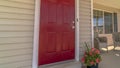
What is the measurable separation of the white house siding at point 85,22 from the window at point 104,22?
3.26 meters

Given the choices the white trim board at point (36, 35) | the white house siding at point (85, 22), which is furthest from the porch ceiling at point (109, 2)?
the white trim board at point (36, 35)

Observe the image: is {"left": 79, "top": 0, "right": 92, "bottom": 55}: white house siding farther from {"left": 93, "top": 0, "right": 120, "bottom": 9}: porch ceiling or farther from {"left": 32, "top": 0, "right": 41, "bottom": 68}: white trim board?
{"left": 93, "top": 0, "right": 120, "bottom": 9}: porch ceiling

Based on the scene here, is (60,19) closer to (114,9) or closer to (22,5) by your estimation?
(22,5)

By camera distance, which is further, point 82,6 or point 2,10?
point 82,6

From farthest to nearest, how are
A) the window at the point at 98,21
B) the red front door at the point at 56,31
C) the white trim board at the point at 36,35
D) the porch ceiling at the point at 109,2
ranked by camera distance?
the window at the point at 98,21
the porch ceiling at the point at 109,2
the red front door at the point at 56,31
the white trim board at the point at 36,35

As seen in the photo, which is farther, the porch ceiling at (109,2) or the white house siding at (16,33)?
the porch ceiling at (109,2)

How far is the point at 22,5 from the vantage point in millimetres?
2639

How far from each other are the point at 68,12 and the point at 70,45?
2.71 feet

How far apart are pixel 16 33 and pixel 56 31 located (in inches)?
37.1

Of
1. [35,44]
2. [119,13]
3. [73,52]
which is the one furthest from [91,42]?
[119,13]

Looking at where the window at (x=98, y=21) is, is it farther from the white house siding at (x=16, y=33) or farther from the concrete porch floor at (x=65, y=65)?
the white house siding at (x=16, y=33)

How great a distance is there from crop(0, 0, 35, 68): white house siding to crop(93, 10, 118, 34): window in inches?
200

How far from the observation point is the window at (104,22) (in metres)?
7.36

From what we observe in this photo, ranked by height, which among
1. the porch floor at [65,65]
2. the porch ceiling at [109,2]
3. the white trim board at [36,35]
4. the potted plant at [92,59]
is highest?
the porch ceiling at [109,2]
